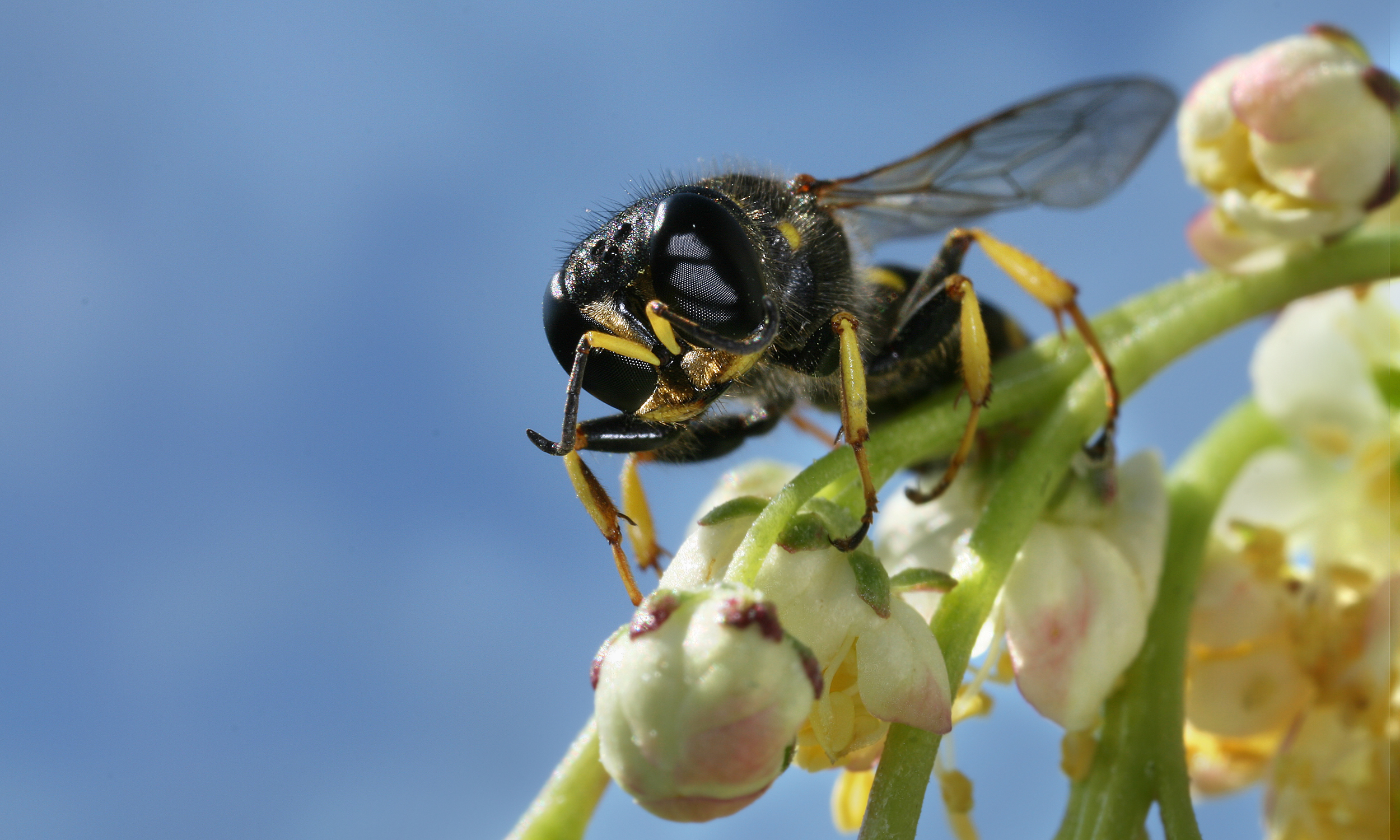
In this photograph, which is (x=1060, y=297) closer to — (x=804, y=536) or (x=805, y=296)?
(x=805, y=296)

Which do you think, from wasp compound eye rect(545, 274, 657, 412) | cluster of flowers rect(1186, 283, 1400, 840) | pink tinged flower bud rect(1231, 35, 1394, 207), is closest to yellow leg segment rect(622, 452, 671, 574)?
wasp compound eye rect(545, 274, 657, 412)

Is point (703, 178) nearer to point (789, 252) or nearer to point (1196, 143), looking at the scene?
point (789, 252)

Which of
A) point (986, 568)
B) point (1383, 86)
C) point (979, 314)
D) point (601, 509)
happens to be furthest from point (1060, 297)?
point (601, 509)

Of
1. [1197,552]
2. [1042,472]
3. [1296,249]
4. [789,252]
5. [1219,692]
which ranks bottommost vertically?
[1219,692]

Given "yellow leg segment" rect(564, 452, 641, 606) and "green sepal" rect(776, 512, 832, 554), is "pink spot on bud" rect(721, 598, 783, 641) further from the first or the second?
"yellow leg segment" rect(564, 452, 641, 606)

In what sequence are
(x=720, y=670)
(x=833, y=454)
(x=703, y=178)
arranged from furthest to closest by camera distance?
(x=703, y=178)
(x=833, y=454)
(x=720, y=670)

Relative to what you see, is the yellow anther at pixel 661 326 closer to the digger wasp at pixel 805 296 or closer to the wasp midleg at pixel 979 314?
the digger wasp at pixel 805 296

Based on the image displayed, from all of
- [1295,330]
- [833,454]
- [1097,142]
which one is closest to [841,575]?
[833,454]
